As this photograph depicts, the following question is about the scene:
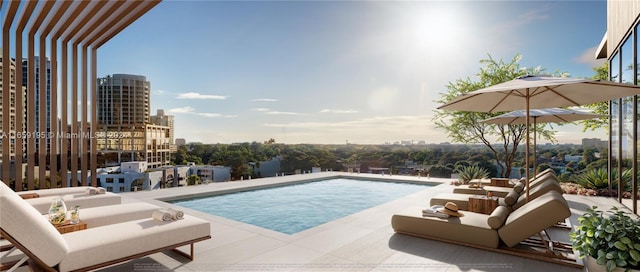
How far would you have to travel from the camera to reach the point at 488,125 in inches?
446

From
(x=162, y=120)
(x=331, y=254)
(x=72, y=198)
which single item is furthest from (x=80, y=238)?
(x=162, y=120)

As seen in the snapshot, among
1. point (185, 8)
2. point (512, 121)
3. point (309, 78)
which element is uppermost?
point (185, 8)

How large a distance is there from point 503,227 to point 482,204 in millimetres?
1138

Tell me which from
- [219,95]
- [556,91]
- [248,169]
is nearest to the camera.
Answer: [556,91]

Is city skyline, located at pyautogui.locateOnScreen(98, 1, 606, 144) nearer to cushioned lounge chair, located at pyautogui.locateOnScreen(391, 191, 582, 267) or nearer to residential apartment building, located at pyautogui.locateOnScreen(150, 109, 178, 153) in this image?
cushioned lounge chair, located at pyautogui.locateOnScreen(391, 191, 582, 267)

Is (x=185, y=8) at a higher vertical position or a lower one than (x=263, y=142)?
higher

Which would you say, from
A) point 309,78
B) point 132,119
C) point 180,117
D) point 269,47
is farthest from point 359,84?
point 132,119

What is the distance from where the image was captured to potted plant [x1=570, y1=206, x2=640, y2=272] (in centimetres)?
233

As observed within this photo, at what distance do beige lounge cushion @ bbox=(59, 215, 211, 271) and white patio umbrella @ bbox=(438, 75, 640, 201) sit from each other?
3398mm

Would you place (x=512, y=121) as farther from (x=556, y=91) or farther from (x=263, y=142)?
(x=263, y=142)

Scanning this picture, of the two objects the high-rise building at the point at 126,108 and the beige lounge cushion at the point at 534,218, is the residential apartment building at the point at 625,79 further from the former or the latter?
the high-rise building at the point at 126,108

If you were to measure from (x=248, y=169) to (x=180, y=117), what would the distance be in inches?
418

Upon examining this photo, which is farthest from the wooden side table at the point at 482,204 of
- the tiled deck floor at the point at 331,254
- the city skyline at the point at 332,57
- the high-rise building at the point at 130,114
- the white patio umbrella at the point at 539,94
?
the high-rise building at the point at 130,114

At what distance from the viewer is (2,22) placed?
6.41 meters
